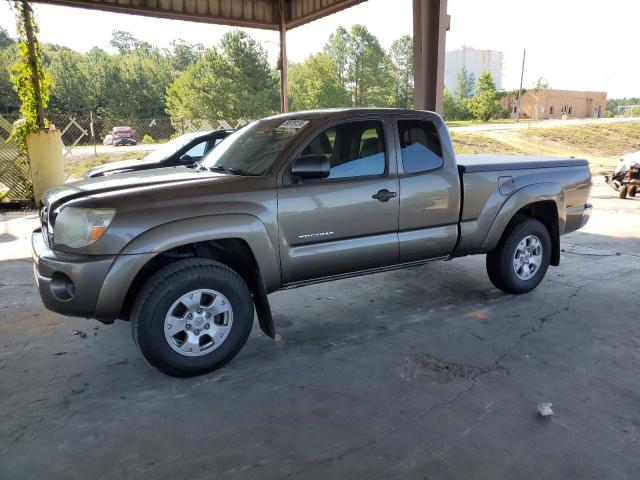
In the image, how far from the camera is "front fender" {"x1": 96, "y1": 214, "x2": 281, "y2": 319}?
3219mm

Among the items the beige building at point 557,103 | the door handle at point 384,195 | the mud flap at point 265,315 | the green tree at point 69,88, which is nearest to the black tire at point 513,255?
the door handle at point 384,195

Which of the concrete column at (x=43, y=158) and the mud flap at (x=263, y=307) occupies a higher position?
the concrete column at (x=43, y=158)

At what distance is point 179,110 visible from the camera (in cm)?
5125

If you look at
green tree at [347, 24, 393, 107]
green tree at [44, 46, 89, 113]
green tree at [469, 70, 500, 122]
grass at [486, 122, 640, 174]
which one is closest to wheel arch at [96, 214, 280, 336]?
grass at [486, 122, 640, 174]

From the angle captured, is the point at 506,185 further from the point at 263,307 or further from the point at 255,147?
the point at 263,307

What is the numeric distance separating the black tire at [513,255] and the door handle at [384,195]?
1571 mm

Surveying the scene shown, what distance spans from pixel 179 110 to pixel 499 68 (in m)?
103

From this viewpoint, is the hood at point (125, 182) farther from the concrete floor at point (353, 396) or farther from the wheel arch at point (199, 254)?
the concrete floor at point (353, 396)

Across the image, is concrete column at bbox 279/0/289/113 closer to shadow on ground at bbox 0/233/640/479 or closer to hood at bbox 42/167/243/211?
hood at bbox 42/167/243/211

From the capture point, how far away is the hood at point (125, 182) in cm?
351

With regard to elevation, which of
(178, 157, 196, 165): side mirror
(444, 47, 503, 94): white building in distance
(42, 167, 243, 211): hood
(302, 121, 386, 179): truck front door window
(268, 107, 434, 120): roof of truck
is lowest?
(178, 157, 196, 165): side mirror

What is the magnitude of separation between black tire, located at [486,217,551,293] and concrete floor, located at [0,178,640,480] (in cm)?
16

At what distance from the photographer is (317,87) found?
53.3 metres

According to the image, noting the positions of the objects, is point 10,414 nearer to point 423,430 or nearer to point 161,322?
point 161,322
